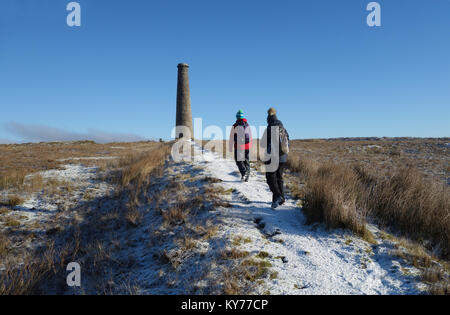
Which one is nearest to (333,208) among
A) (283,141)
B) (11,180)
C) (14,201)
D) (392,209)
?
(392,209)

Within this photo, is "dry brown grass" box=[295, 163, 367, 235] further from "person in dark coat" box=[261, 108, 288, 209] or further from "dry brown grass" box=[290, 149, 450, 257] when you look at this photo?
"person in dark coat" box=[261, 108, 288, 209]

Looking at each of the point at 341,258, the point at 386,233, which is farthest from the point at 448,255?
the point at 341,258

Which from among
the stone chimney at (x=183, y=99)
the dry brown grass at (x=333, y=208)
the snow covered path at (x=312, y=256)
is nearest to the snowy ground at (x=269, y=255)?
the snow covered path at (x=312, y=256)

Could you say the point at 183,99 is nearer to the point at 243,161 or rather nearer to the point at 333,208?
the point at 243,161

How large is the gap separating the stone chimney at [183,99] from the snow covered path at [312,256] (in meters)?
24.1

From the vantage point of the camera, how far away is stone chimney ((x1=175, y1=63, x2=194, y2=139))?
1133 inches

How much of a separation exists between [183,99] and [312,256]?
2698 cm

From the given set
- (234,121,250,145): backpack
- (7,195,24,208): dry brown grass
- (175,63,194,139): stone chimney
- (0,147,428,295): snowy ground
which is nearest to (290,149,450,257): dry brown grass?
(0,147,428,295): snowy ground

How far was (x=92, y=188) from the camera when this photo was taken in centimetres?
1030

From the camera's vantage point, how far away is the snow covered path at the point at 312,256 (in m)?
3.21

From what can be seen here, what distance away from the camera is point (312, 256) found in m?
3.90

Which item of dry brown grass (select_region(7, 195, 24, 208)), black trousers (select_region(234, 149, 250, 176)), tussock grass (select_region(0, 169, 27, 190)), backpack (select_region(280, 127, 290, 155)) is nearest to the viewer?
backpack (select_region(280, 127, 290, 155))

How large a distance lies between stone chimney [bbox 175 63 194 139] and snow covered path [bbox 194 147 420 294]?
Answer: 24.1 m

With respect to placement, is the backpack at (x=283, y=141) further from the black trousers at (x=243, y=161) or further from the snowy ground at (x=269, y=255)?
the black trousers at (x=243, y=161)
